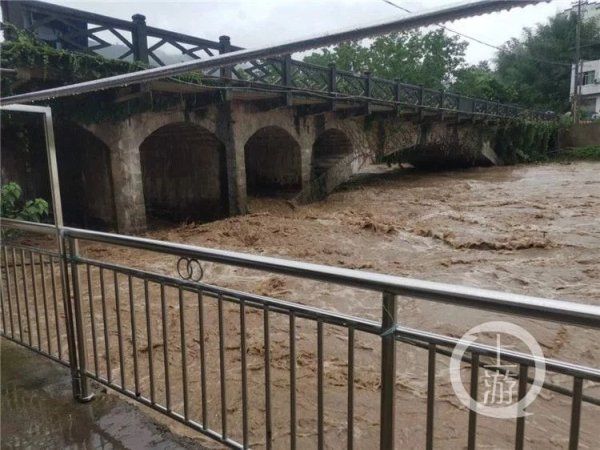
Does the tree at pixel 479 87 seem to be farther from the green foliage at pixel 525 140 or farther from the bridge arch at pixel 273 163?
the bridge arch at pixel 273 163

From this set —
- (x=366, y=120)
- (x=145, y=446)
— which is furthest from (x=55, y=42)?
(x=366, y=120)

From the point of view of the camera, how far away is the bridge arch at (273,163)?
1518 centimetres

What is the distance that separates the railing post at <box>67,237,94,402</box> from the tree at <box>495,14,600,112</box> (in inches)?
1683

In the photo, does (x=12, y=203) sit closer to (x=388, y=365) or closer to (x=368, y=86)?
(x=388, y=365)

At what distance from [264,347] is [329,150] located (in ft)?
53.1

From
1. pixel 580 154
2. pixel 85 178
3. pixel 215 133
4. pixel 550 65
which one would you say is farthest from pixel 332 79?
pixel 550 65

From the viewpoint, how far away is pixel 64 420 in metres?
2.49

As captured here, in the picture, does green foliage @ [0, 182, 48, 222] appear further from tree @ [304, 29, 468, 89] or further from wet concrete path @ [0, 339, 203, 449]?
tree @ [304, 29, 468, 89]

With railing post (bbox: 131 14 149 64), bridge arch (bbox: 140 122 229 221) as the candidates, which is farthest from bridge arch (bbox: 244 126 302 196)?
railing post (bbox: 131 14 149 64)

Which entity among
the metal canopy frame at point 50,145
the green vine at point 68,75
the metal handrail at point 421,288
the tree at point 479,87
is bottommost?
the metal handrail at point 421,288

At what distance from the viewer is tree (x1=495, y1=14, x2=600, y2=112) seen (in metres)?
40.6

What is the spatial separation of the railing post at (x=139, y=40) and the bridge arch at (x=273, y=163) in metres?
5.57

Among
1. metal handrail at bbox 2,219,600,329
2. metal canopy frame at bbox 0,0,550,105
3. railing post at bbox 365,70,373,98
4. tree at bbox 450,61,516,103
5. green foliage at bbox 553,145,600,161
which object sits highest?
tree at bbox 450,61,516,103

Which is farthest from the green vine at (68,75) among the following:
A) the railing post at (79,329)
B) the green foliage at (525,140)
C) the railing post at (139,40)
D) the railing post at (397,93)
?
the green foliage at (525,140)
